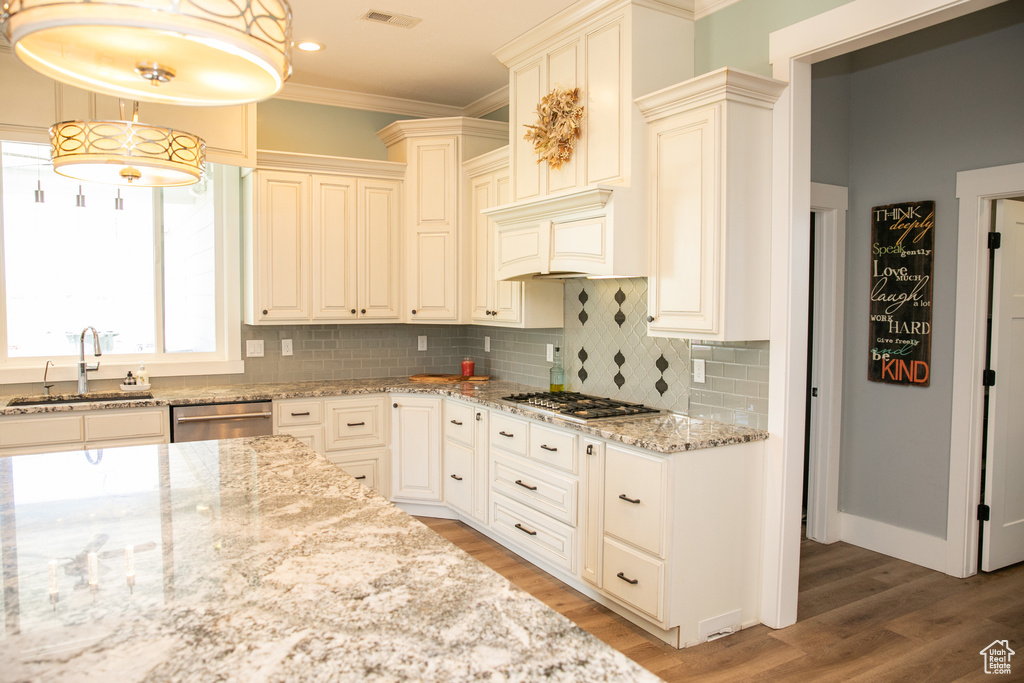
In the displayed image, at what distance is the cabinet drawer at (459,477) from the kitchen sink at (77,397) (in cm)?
188

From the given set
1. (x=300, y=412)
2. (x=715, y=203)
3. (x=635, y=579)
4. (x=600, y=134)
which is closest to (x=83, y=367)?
(x=300, y=412)

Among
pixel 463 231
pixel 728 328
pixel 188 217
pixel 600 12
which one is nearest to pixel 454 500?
pixel 463 231

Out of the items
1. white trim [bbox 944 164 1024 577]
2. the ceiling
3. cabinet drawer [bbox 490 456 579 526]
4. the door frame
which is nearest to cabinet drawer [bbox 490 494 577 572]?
cabinet drawer [bbox 490 456 579 526]

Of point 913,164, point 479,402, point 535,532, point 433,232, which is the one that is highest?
point 913,164

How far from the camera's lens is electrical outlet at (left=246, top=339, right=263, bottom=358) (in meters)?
4.79

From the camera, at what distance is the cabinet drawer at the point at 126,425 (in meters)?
3.79

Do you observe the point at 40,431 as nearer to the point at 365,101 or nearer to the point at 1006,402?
the point at 365,101

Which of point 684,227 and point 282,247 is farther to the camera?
point 282,247

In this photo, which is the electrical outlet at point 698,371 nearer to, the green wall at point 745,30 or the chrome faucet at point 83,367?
the green wall at point 745,30

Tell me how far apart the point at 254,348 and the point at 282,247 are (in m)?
0.76

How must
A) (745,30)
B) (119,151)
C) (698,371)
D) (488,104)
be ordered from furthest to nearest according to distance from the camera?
(488,104) < (698,371) < (745,30) < (119,151)

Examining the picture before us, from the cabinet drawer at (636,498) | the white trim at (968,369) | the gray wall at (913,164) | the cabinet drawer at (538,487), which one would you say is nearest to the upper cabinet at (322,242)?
the cabinet drawer at (538,487)

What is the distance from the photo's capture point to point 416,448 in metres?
4.63

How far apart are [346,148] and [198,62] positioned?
3.92 metres
